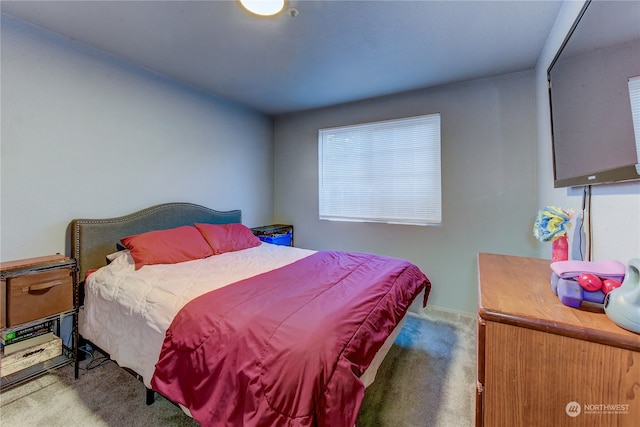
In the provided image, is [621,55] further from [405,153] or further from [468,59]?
[405,153]

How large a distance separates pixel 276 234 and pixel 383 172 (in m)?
1.74

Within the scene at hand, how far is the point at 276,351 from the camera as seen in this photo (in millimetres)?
1066

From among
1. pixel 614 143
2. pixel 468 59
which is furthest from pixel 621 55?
pixel 468 59

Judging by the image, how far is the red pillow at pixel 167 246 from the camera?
7.14ft

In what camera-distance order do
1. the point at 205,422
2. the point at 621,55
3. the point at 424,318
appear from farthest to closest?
1. the point at 424,318
2. the point at 205,422
3. the point at 621,55

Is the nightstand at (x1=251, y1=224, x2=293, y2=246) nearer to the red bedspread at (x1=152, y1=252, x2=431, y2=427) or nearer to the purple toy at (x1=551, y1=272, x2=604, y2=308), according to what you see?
the red bedspread at (x1=152, y1=252, x2=431, y2=427)

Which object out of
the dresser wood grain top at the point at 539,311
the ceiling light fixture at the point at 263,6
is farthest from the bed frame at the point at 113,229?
the ceiling light fixture at the point at 263,6

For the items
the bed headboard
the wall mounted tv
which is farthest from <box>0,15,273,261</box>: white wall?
the wall mounted tv

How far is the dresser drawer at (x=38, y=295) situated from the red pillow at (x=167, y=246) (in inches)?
16.9

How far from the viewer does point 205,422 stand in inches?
43.9

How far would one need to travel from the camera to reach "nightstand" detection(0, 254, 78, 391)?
1651 millimetres

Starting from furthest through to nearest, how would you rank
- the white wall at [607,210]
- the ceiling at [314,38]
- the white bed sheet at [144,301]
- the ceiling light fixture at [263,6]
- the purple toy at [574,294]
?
the ceiling at [314,38], the ceiling light fixture at [263,6], the white bed sheet at [144,301], the white wall at [607,210], the purple toy at [574,294]

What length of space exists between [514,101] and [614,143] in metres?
2.14

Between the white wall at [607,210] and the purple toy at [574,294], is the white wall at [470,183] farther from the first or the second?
the purple toy at [574,294]
